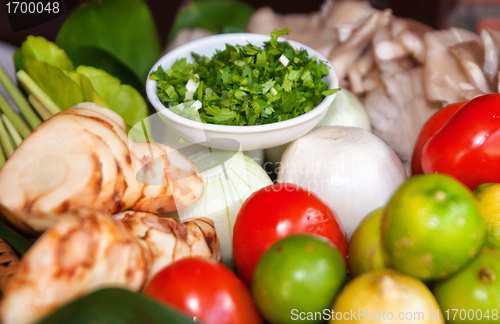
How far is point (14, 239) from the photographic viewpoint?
72cm

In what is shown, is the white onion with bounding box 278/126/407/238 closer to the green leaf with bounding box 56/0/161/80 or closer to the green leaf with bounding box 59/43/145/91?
the green leaf with bounding box 59/43/145/91

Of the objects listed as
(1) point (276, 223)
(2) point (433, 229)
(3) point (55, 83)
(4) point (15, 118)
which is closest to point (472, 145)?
(2) point (433, 229)

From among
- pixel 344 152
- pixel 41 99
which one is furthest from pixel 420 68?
pixel 41 99

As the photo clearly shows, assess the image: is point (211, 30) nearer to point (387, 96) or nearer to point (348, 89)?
point (348, 89)

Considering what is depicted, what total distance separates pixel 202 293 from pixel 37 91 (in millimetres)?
740

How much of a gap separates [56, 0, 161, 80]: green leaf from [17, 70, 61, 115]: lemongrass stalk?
0.22 meters

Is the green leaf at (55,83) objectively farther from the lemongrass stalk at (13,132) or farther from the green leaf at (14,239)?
the green leaf at (14,239)

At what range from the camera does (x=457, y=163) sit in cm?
77

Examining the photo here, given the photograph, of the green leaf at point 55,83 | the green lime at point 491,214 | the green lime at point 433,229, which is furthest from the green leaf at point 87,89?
the green lime at point 491,214

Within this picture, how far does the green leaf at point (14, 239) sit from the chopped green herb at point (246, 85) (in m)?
0.37

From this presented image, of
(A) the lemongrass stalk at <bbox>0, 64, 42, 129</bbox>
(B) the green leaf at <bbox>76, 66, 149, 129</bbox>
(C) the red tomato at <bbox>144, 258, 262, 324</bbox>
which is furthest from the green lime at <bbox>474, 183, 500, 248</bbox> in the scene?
(A) the lemongrass stalk at <bbox>0, 64, 42, 129</bbox>

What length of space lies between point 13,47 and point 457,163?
4.11 ft

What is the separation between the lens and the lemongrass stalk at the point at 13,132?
1008mm

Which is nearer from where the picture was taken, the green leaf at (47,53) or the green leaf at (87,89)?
the green leaf at (87,89)
